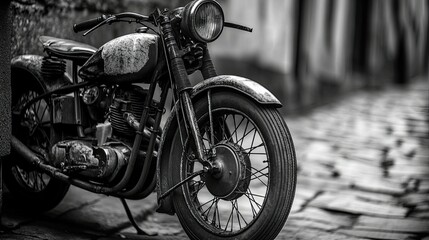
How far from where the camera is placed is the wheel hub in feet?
11.0

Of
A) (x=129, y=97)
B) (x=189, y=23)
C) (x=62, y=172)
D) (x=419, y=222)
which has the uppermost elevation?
(x=189, y=23)

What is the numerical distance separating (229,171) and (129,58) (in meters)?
0.79

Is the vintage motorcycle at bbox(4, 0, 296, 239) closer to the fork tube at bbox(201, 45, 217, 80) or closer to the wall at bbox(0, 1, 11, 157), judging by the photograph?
the fork tube at bbox(201, 45, 217, 80)

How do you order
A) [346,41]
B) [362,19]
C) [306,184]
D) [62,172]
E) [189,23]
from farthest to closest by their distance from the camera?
[362,19]
[346,41]
[306,184]
[62,172]
[189,23]

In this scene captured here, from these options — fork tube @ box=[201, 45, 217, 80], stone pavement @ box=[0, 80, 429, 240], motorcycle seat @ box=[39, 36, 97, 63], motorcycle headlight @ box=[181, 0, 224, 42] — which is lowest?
stone pavement @ box=[0, 80, 429, 240]

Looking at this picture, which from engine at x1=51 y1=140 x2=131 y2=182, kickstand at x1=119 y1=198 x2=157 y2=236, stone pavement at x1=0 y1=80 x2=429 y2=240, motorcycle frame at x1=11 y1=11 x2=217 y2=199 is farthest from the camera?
stone pavement at x1=0 y1=80 x2=429 y2=240

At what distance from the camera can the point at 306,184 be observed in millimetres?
5746

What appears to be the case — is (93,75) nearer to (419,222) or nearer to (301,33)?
(419,222)

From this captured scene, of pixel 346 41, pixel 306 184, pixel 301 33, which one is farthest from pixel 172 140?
pixel 346 41

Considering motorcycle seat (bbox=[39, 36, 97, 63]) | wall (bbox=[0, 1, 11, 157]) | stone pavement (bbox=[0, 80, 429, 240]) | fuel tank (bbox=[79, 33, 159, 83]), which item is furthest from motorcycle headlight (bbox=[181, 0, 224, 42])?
stone pavement (bbox=[0, 80, 429, 240])

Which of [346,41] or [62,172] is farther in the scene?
[346,41]

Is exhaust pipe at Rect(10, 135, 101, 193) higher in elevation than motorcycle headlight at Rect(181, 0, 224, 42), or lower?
lower

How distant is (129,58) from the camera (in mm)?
3629

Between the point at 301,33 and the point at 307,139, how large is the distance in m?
3.75
